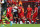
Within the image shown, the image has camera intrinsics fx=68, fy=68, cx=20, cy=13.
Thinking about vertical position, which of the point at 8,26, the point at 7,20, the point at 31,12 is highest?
the point at 31,12

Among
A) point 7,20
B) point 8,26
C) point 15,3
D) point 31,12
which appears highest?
point 15,3

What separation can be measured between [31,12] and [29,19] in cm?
13

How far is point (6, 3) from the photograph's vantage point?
1212mm

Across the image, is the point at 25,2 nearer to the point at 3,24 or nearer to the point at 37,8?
the point at 37,8

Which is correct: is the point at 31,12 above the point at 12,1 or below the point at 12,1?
below

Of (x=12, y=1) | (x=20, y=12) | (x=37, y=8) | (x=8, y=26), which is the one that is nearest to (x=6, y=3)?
(x=12, y=1)

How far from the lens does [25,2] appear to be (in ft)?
3.98

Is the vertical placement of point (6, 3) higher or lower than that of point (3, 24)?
higher

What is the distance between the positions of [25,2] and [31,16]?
275mm

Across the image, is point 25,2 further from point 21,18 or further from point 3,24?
point 3,24

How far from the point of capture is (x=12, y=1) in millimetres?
1212

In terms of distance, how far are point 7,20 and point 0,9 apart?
0.76 feet

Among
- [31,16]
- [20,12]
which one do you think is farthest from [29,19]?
[20,12]

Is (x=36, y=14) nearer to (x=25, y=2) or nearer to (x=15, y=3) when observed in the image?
(x=25, y=2)
